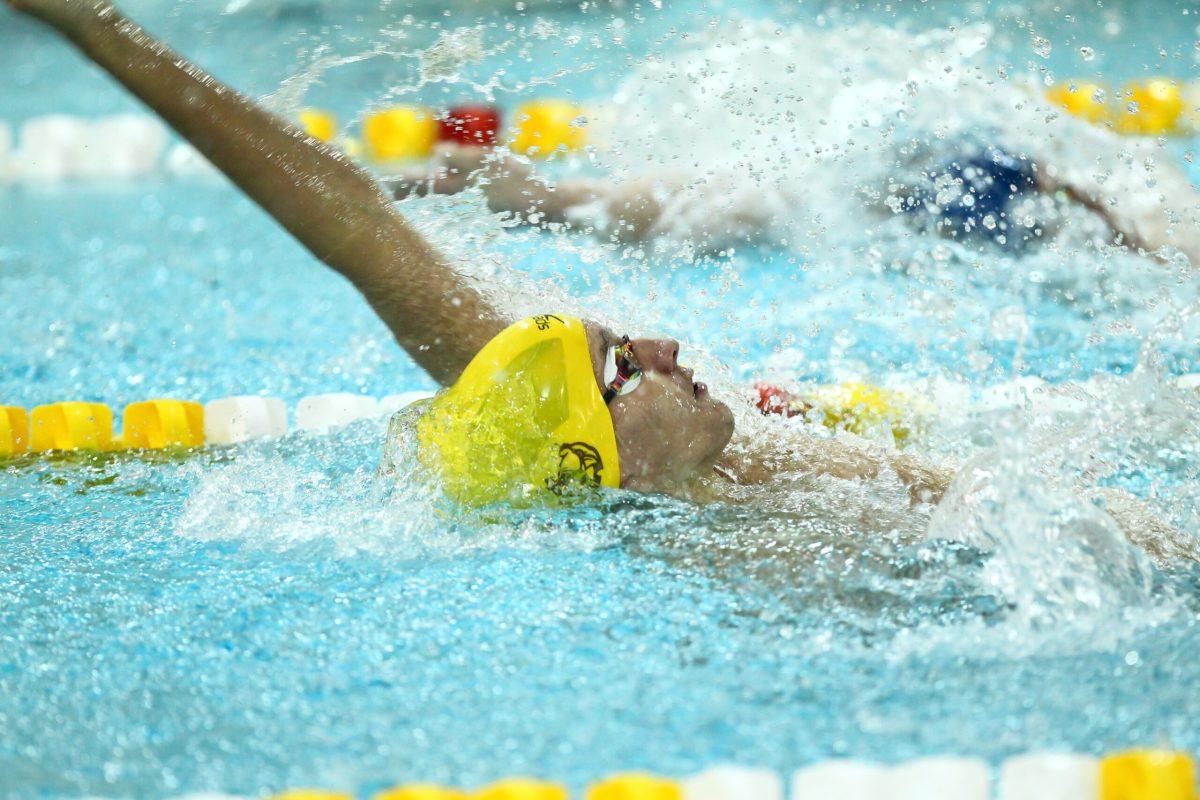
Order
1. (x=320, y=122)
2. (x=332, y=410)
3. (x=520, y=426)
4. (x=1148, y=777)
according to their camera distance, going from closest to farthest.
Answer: (x=1148, y=777) → (x=520, y=426) → (x=332, y=410) → (x=320, y=122)

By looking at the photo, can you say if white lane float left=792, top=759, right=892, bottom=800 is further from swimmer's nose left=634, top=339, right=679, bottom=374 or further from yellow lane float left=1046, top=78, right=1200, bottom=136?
yellow lane float left=1046, top=78, right=1200, bottom=136

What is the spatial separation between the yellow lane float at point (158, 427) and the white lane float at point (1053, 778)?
214cm

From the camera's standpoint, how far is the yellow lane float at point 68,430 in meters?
2.85

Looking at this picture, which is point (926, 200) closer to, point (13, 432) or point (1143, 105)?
point (1143, 105)

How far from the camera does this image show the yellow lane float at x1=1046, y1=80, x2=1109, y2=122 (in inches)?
214

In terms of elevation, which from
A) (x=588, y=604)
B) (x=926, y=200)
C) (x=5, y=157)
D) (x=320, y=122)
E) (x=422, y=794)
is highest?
(x=320, y=122)

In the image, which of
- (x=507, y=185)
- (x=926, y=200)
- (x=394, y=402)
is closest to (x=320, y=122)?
(x=507, y=185)

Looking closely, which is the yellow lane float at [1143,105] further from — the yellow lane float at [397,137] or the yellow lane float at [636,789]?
the yellow lane float at [636,789]

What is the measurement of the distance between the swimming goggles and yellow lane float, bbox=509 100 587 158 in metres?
4.17

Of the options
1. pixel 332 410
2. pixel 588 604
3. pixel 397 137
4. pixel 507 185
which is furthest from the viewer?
pixel 397 137

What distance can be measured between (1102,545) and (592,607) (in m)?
0.75

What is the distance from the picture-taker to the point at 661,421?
1.99 m

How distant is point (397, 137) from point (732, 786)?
580 centimetres

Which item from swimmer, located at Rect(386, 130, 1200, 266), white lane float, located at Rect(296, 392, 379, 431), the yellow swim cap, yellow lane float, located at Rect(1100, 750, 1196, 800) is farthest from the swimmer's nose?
swimmer, located at Rect(386, 130, 1200, 266)
